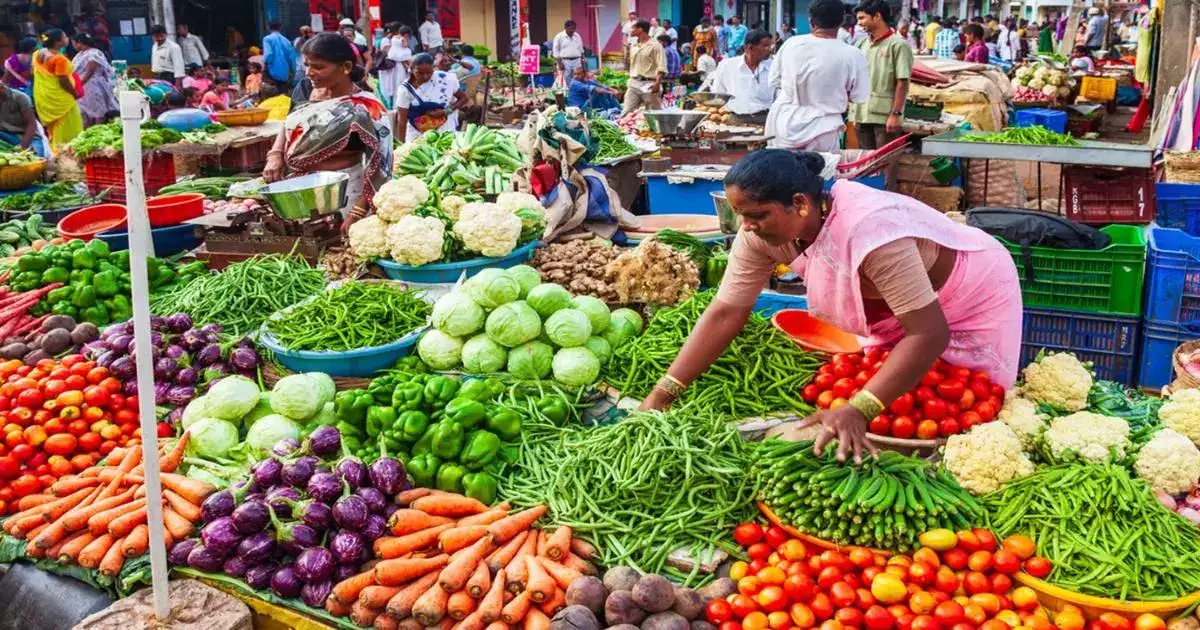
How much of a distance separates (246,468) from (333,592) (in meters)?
0.92

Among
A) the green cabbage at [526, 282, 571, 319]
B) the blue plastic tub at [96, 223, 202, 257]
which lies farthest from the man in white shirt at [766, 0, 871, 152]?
the blue plastic tub at [96, 223, 202, 257]

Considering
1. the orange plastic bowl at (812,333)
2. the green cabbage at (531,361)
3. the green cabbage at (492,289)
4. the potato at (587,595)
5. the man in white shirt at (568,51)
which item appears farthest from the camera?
the man in white shirt at (568,51)

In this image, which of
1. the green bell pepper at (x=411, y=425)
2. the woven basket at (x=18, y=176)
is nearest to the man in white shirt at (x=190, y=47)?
the woven basket at (x=18, y=176)

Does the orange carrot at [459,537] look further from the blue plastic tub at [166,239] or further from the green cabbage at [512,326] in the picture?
the blue plastic tub at [166,239]

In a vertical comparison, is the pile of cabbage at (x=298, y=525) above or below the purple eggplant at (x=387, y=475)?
below

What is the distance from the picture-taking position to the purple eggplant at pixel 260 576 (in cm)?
293

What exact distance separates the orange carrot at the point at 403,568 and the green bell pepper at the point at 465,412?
21.4 inches

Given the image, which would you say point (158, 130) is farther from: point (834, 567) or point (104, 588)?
point (834, 567)

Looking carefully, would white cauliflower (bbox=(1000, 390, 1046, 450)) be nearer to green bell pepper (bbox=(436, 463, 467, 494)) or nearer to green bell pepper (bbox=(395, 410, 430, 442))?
green bell pepper (bbox=(436, 463, 467, 494))

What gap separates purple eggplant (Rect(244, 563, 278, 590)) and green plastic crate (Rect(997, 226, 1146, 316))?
3.70 meters

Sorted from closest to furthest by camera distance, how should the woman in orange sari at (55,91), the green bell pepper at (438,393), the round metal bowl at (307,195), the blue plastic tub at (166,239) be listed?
the green bell pepper at (438,393), the round metal bowl at (307,195), the blue plastic tub at (166,239), the woman in orange sari at (55,91)

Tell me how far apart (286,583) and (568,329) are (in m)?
1.55

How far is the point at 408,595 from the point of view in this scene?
275 cm

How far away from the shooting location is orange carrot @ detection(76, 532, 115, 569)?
312 centimetres
